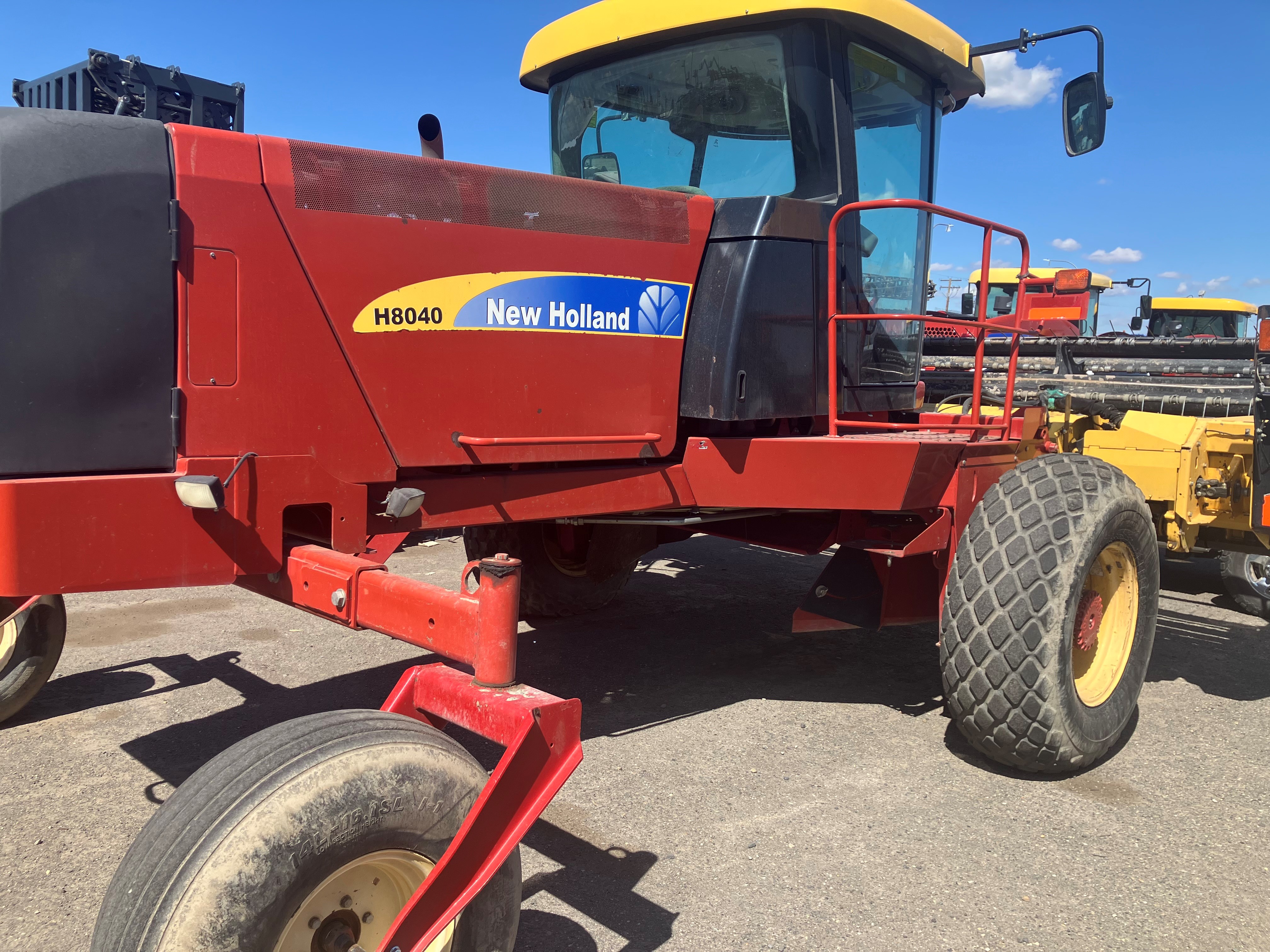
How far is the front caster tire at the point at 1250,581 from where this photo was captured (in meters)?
6.03

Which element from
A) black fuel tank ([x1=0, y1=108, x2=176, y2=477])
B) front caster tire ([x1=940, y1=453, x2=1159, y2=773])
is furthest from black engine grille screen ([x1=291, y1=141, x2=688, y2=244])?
front caster tire ([x1=940, y1=453, x2=1159, y2=773])

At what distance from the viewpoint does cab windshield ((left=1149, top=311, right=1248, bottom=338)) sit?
15.5 m

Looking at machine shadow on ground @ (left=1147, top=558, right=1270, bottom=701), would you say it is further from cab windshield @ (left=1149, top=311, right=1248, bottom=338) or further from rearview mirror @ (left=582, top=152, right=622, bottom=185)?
cab windshield @ (left=1149, top=311, right=1248, bottom=338)

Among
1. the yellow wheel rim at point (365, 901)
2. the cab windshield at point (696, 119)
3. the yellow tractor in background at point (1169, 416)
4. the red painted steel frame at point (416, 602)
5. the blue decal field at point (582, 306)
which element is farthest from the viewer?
the yellow tractor in background at point (1169, 416)

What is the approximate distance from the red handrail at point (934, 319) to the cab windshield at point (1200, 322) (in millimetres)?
13260

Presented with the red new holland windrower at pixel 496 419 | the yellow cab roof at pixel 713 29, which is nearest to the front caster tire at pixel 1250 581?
the red new holland windrower at pixel 496 419

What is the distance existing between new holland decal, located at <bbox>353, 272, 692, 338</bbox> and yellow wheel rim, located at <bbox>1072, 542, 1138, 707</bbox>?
1994 mm

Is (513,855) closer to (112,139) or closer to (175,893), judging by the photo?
(175,893)

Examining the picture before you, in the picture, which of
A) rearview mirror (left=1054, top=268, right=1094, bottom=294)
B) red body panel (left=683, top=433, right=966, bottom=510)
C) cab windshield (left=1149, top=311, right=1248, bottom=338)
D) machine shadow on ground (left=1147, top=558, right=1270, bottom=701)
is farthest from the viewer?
cab windshield (left=1149, top=311, right=1248, bottom=338)

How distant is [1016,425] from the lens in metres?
4.35

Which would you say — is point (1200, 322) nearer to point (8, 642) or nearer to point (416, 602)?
point (416, 602)

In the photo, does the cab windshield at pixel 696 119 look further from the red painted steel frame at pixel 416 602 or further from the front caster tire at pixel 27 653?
the front caster tire at pixel 27 653

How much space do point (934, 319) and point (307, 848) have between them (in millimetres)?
2739

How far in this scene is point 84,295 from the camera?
91.9 inches
